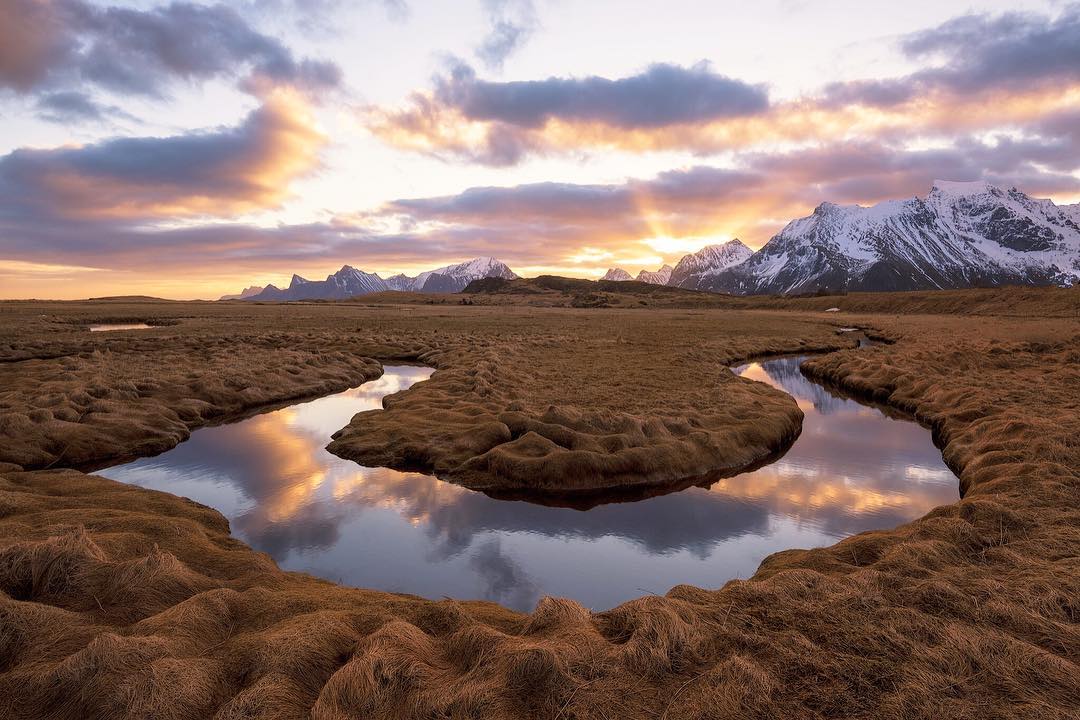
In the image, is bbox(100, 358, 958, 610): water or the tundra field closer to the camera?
the tundra field

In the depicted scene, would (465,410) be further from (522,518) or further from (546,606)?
(546,606)

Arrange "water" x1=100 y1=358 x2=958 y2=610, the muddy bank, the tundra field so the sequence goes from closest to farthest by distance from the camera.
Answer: the tundra field < "water" x1=100 y1=358 x2=958 y2=610 < the muddy bank

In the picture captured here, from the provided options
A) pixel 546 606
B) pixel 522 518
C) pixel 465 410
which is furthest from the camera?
pixel 465 410

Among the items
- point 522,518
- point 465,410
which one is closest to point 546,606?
point 522,518

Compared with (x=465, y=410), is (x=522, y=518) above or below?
below

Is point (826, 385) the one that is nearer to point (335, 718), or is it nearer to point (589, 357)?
point (589, 357)

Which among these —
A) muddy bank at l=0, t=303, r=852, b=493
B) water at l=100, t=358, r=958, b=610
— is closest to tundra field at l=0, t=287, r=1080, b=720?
muddy bank at l=0, t=303, r=852, b=493

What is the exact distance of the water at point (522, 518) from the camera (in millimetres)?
13148

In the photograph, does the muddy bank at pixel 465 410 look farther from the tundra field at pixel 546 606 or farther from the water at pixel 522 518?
the water at pixel 522 518

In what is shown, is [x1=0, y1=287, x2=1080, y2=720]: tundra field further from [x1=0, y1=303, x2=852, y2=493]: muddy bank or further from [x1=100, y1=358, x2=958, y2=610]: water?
[x1=100, y1=358, x2=958, y2=610]: water

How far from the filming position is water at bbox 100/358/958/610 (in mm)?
13148

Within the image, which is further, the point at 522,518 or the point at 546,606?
the point at 522,518

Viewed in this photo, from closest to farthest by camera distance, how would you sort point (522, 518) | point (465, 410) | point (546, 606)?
point (546, 606) → point (522, 518) → point (465, 410)

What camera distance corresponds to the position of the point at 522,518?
53.5 feet
